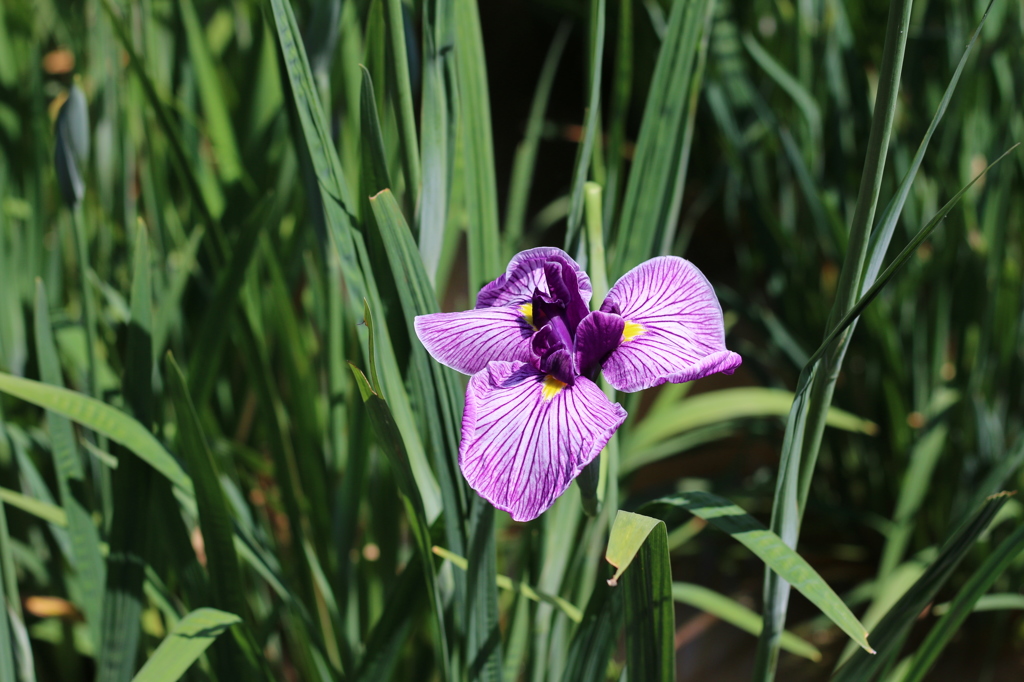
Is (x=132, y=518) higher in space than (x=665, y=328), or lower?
lower

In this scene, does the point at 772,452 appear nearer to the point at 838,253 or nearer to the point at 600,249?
the point at 838,253

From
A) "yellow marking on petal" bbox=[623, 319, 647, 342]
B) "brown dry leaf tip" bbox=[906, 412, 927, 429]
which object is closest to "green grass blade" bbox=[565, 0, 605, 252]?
"yellow marking on petal" bbox=[623, 319, 647, 342]

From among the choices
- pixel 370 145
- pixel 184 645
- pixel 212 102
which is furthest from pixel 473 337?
pixel 212 102

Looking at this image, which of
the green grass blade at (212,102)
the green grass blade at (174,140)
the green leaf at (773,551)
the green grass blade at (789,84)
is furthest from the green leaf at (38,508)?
the green grass blade at (789,84)

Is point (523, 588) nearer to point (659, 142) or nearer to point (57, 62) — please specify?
point (659, 142)

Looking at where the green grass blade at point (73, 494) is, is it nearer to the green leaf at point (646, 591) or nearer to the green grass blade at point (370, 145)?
the green grass blade at point (370, 145)
